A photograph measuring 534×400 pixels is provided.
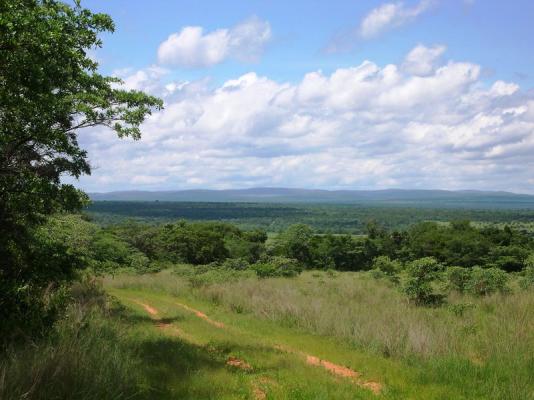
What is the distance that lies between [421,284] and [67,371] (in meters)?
13.6

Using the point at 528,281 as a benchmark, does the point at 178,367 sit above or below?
above

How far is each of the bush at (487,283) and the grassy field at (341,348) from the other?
1427 mm

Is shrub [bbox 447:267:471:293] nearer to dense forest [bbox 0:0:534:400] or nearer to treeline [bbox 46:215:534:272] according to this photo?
dense forest [bbox 0:0:534:400]

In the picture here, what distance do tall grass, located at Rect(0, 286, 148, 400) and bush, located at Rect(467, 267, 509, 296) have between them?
47.4 feet

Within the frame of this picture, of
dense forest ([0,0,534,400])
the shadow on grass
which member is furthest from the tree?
the shadow on grass

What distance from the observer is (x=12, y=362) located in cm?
584

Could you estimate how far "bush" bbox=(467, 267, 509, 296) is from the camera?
705 inches

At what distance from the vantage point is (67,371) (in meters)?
5.93

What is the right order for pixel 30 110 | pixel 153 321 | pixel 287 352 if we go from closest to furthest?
pixel 30 110
pixel 287 352
pixel 153 321

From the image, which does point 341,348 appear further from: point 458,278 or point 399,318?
point 458,278

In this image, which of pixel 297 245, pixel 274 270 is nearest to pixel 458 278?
pixel 274 270

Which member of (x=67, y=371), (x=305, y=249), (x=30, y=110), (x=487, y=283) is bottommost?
(x=305, y=249)

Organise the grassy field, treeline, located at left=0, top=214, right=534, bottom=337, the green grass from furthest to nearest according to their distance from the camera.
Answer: treeline, located at left=0, top=214, right=534, bottom=337 → the grassy field → the green grass

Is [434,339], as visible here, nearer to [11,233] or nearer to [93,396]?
[93,396]
